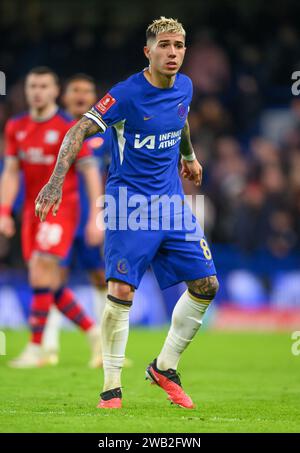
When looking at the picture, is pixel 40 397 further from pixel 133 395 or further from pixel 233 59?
pixel 233 59

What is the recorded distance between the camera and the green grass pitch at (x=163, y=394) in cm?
608

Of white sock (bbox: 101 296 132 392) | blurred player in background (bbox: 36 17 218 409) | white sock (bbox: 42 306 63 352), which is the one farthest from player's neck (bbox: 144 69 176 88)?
white sock (bbox: 42 306 63 352)

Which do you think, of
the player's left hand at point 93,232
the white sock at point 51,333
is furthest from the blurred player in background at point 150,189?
the white sock at point 51,333

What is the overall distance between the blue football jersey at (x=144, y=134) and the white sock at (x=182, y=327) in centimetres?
79

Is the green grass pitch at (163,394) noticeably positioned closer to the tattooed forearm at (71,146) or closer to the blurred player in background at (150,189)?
the blurred player in background at (150,189)

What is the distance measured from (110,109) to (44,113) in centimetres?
387

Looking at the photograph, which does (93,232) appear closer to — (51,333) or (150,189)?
(51,333)

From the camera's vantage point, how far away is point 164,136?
7047 mm

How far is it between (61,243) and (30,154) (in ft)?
3.14

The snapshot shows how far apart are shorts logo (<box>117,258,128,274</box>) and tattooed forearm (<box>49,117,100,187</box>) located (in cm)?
70

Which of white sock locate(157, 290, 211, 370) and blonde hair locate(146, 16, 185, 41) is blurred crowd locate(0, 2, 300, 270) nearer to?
white sock locate(157, 290, 211, 370)

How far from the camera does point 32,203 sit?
413 inches

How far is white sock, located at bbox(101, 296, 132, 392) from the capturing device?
693 centimetres
